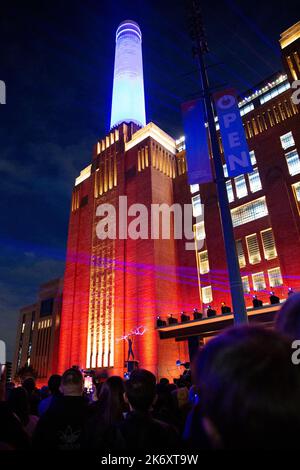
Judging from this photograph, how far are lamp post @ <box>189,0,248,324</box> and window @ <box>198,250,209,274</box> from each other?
2151 centimetres

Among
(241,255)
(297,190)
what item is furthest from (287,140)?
(241,255)

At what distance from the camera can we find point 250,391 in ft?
3.71

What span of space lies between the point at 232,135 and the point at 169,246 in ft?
74.4

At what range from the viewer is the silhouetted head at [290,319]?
2.27m

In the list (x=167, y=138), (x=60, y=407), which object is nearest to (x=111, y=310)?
(x=167, y=138)

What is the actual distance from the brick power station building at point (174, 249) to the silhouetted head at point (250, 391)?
20959 mm

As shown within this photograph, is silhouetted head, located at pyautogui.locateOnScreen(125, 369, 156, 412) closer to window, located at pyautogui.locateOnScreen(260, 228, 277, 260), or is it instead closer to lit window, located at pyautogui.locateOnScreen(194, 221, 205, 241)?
window, located at pyautogui.locateOnScreen(260, 228, 277, 260)

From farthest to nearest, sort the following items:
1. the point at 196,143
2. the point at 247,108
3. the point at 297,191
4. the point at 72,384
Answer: the point at 247,108, the point at 297,191, the point at 196,143, the point at 72,384

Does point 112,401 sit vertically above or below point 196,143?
below

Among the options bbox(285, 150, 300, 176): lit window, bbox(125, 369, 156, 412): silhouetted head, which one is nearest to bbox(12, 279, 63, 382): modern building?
bbox(285, 150, 300, 176): lit window

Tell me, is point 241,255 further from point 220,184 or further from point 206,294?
point 220,184

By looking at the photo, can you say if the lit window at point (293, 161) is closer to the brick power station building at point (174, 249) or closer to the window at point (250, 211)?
the brick power station building at point (174, 249)

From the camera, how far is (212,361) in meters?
1.24
